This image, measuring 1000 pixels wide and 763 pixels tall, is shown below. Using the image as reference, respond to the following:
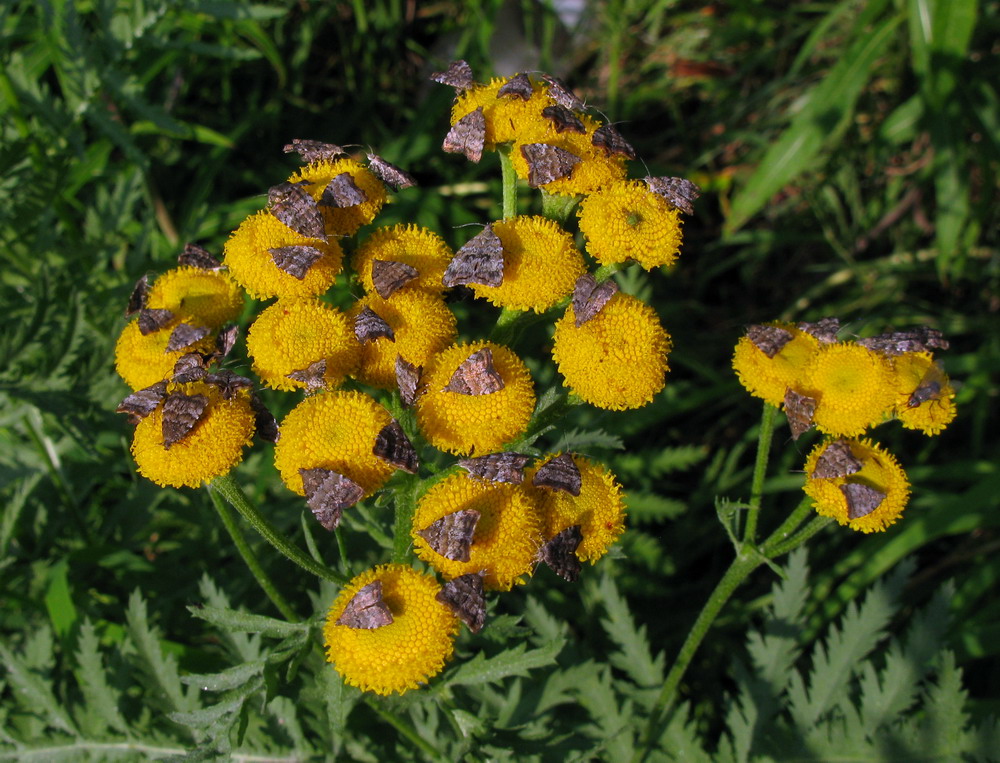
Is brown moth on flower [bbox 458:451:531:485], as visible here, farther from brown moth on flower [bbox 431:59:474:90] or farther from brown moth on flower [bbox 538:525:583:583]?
brown moth on flower [bbox 431:59:474:90]

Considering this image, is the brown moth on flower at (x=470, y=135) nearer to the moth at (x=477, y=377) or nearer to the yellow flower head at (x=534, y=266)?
the yellow flower head at (x=534, y=266)

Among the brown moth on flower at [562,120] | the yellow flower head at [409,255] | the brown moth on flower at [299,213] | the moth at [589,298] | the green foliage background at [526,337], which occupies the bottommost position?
the green foliage background at [526,337]

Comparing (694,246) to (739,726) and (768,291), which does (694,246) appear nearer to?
(768,291)

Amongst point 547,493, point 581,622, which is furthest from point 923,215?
point 547,493

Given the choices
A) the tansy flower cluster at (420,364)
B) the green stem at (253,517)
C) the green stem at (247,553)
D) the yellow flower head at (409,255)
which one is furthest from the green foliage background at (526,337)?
the yellow flower head at (409,255)

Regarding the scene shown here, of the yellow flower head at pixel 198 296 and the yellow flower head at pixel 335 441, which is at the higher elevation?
the yellow flower head at pixel 198 296

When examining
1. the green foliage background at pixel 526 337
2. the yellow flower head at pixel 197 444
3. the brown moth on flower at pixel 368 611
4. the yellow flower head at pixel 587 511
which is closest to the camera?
the brown moth on flower at pixel 368 611
